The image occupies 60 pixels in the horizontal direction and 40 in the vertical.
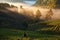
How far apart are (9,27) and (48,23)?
3.35 m

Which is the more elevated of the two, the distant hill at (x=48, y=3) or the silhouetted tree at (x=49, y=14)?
the distant hill at (x=48, y=3)

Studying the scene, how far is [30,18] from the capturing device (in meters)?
16.2

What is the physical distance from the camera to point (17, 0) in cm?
1678

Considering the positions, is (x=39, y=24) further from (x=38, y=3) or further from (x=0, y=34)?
(x=0, y=34)

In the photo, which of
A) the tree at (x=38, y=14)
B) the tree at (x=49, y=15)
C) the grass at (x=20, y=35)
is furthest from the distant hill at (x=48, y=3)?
the grass at (x=20, y=35)

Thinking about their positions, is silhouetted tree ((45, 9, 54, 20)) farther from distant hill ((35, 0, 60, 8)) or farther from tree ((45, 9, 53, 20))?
distant hill ((35, 0, 60, 8))

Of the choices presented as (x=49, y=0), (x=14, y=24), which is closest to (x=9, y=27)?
(x=14, y=24)

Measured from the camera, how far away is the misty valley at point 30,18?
15.9m

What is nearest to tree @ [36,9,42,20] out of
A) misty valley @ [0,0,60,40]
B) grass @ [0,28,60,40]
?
misty valley @ [0,0,60,40]

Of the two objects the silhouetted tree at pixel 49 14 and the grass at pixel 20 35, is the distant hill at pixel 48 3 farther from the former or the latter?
the grass at pixel 20 35

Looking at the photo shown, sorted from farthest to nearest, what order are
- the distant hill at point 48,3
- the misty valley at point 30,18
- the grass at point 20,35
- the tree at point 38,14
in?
the distant hill at point 48,3 < the misty valley at point 30,18 < the tree at point 38,14 < the grass at point 20,35

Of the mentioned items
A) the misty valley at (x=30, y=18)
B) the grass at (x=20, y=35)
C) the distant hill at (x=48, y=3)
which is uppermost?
the distant hill at (x=48, y=3)

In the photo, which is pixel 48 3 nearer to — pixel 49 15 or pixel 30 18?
pixel 49 15

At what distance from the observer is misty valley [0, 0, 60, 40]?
15945mm
